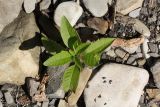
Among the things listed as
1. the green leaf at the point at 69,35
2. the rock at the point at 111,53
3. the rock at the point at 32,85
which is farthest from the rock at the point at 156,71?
the rock at the point at 32,85

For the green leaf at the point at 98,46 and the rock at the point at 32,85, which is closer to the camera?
the green leaf at the point at 98,46

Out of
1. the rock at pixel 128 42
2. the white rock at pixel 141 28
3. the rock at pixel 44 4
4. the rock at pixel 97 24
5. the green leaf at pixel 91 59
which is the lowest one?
the rock at pixel 128 42

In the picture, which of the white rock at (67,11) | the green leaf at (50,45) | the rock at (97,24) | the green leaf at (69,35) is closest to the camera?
the green leaf at (69,35)

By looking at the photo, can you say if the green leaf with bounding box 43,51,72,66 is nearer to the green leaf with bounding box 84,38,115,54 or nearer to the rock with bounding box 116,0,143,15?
the green leaf with bounding box 84,38,115,54

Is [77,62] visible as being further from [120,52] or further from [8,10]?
[8,10]

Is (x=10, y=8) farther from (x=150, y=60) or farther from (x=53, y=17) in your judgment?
(x=150, y=60)

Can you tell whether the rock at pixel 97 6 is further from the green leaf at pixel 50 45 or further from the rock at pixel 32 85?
the rock at pixel 32 85
